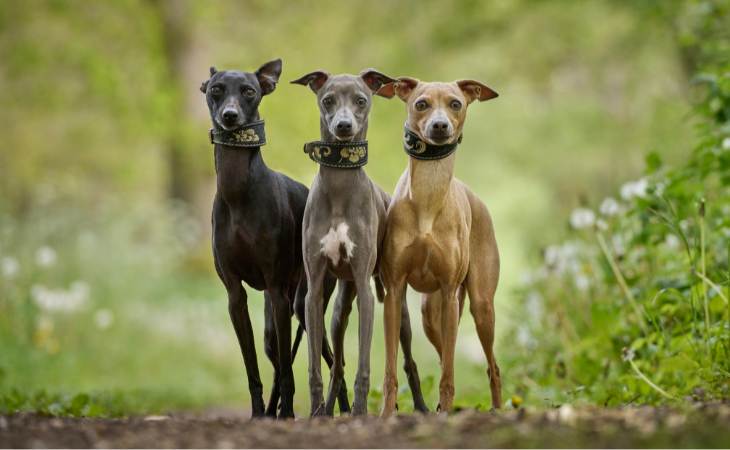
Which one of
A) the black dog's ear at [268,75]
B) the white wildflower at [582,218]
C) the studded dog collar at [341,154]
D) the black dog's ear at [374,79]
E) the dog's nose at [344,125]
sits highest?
the black dog's ear at [268,75]

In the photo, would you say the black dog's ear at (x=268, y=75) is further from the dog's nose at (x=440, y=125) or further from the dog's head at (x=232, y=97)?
the dog's nose at (x=440, y=125)

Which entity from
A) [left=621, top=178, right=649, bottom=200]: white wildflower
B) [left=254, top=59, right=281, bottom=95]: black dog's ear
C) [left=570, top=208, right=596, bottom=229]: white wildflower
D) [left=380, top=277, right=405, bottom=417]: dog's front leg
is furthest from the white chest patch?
[left=621, top=178, right=649, bottom=200]: white wildflower

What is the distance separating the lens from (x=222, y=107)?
412cm

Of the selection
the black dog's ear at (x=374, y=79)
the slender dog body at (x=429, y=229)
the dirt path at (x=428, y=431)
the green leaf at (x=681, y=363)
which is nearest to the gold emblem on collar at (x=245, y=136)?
the black dog's ear at (x=374, y=79)

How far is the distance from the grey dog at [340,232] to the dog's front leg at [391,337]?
0.60ft

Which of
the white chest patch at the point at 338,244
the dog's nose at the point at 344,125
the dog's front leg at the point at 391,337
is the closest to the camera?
the dog's nose at the point at 344,125

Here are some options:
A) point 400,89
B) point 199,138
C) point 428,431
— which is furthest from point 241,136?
point 199,138

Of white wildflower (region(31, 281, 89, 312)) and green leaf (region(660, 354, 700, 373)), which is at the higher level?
white wildflower (region(31, 281, 89, 312))

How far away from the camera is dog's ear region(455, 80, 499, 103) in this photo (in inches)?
176

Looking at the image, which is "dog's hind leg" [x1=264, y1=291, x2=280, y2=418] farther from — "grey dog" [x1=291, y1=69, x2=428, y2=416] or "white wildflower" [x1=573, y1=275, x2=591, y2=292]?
"white wildflower" [x1=573, y1=275, x2=591, y2=292]

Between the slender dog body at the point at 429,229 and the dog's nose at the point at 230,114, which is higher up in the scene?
the dog's nose at the point at 230,114

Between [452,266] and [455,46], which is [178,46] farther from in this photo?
[452,266]

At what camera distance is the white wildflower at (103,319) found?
8984mm

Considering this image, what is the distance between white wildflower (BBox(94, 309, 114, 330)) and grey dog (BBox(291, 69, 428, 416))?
5.70 m
